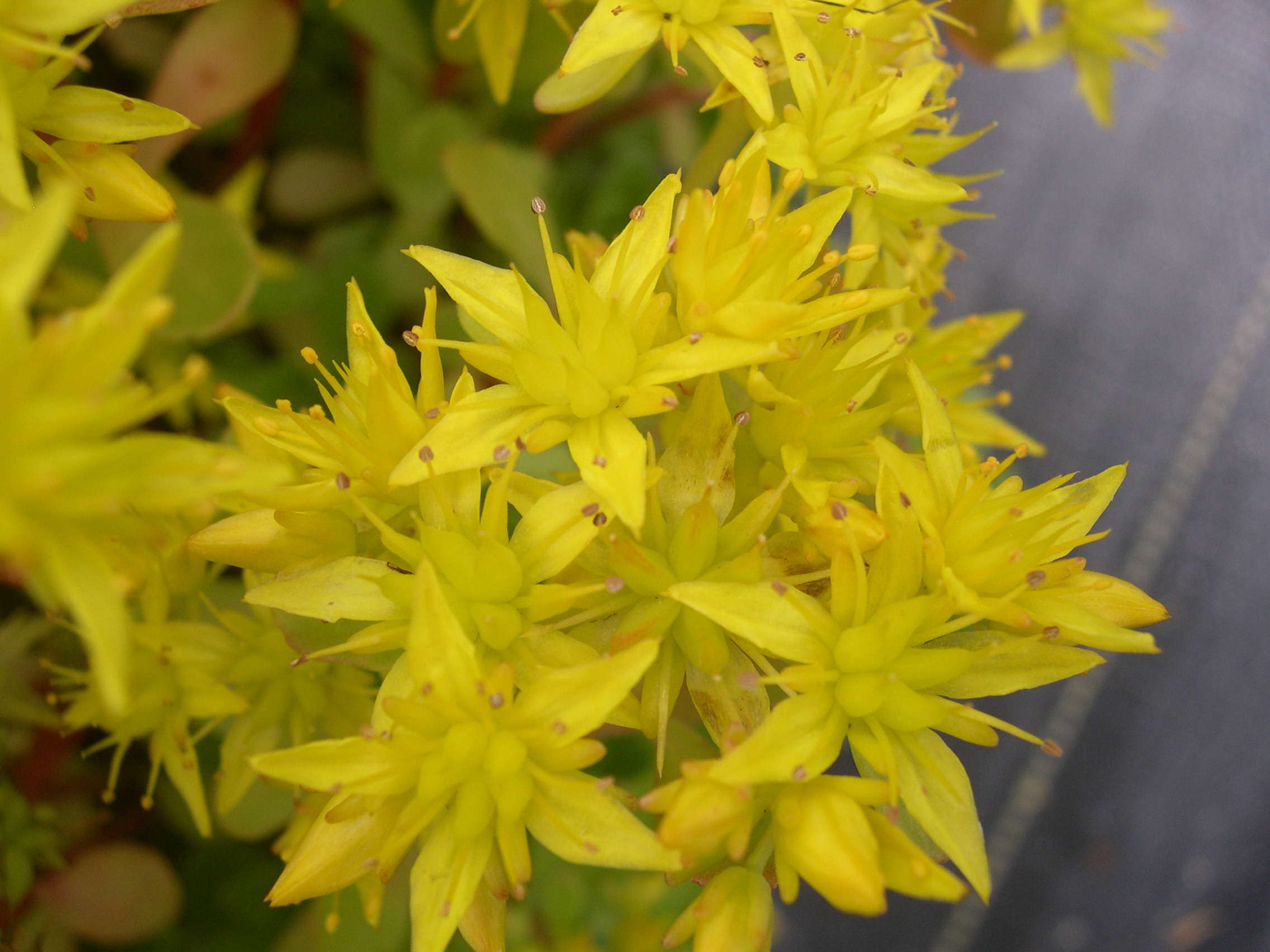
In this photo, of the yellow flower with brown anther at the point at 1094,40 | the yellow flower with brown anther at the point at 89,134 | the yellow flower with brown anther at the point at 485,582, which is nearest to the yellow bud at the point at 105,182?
the yellow flower with brown anther at the point at 89,134

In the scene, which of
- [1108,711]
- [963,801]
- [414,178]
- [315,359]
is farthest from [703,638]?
[1108,711]

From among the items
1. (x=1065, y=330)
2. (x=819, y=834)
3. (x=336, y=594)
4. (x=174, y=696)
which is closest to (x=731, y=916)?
(x=819, y=834)

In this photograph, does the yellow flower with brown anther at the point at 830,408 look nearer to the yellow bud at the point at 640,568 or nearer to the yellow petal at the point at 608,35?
the yellow bud at the point at 640,568

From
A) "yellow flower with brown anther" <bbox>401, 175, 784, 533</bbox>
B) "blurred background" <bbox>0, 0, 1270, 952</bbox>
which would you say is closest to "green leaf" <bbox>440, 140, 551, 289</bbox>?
"blurred background" <bbox>0, 0, 1270, 952</bbox>

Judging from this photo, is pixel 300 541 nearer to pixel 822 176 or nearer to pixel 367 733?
pixel 367 733

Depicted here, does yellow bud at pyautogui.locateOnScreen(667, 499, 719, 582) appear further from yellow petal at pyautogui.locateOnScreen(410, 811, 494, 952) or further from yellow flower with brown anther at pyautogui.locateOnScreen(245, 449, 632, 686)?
yellow petal at pyautogui.locateOnScreen(410, 811, 494, 952)

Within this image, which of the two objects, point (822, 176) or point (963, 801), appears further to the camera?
point (822, 176)

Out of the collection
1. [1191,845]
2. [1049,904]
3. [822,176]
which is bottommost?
[1049,904]
